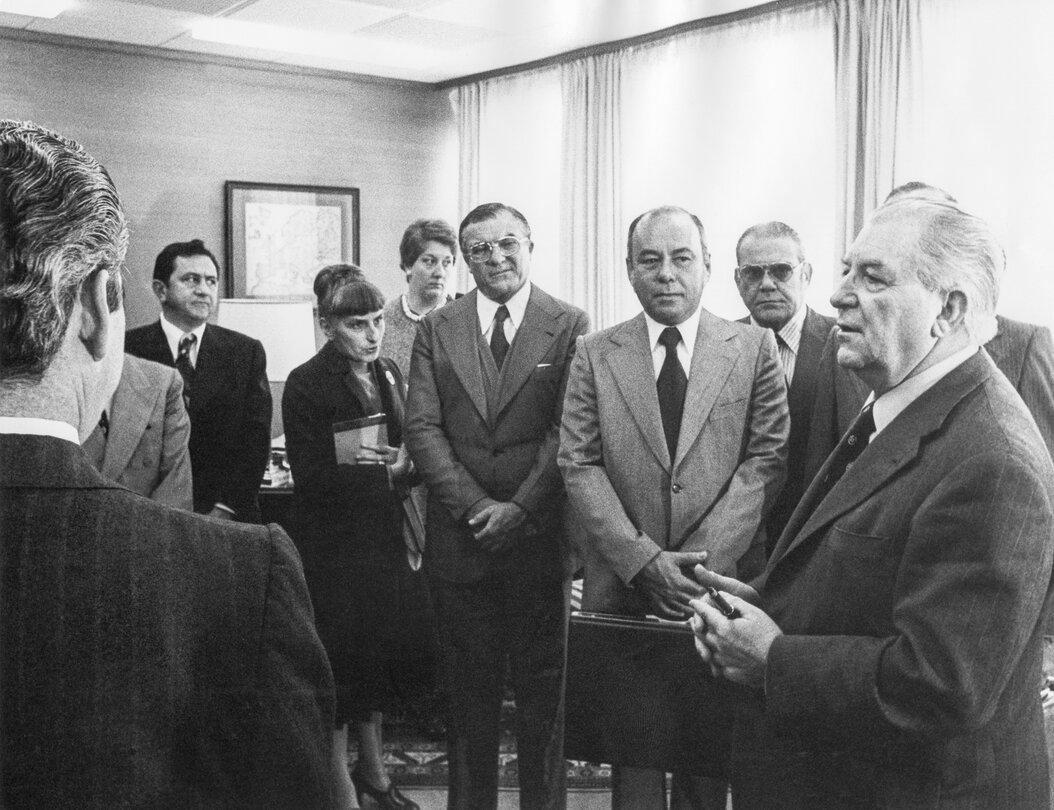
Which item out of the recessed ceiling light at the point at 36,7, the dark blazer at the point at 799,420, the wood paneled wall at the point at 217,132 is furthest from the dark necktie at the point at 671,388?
the wood paneled wall at the point at 217,132

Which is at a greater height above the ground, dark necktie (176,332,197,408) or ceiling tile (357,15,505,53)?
ceiling tile (357,15,505,53)

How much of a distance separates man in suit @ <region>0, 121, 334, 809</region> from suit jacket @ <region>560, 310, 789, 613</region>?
71.1 inches

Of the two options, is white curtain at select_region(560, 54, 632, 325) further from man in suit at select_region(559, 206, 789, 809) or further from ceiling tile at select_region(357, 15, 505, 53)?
man in suit at select_region(559, 206, 789, 809)

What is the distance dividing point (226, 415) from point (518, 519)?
1212 millimetres

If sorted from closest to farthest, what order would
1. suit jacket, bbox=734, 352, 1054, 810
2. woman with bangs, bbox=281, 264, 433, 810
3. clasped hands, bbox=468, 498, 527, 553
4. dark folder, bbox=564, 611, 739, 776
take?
1. suit jacket, bbox=734, 352, 1054, 810
2. dark folder, bbox=564, 611, 739, 776
3. clasped hands, bbox=468, 498, 527, 553
4. woman with bangs, bbox=281, 264, 433, 810

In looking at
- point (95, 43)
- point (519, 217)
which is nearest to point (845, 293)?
point (519, 217)

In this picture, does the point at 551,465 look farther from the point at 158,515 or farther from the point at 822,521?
the point at 158,515

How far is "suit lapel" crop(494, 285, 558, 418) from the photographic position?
3164mm

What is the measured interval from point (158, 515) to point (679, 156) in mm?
6070

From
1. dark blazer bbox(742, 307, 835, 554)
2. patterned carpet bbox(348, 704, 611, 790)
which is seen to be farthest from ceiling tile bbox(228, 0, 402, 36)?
patterned carpet bbox(348, 704, 611, 790)

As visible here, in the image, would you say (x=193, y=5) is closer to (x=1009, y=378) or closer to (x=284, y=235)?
(x=284, y=235)

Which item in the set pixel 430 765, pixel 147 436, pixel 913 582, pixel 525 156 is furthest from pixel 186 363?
pixel 525 156

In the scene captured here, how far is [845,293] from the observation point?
1733 millimetres

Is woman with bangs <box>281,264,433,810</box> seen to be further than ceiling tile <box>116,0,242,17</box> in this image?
No
